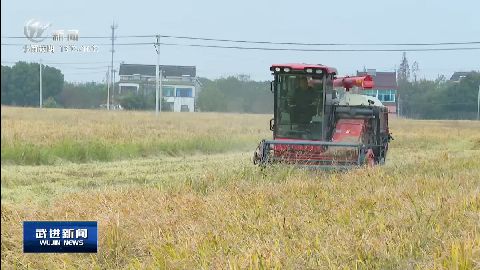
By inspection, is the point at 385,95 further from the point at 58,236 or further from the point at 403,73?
the point at 58,236

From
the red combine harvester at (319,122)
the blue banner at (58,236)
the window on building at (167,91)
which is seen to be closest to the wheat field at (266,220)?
the blue banner at (58,236)

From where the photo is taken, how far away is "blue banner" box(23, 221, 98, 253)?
2.76 meters

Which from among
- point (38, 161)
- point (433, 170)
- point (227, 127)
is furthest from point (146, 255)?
point (227, 127)

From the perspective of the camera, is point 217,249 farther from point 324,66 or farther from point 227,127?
point 227,127

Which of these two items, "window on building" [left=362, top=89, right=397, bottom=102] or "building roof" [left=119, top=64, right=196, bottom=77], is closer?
"building roof" [left=119, top=64, right=196, bottom=77]

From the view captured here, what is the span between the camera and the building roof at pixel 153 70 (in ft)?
31.3

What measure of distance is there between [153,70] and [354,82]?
343 centimetres

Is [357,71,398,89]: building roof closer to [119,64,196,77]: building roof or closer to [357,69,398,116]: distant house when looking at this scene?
[357,69,398,116]: distant house

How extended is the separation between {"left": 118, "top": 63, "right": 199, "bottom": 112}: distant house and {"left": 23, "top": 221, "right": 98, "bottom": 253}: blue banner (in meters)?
6.51

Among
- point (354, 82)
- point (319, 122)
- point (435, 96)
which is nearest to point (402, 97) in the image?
point (435, 96)

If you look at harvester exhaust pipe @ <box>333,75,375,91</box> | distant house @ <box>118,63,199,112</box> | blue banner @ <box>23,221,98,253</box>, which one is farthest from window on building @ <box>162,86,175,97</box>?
blue banner @ <box>23,221,98,253</box>

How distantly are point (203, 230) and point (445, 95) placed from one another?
10.4 metres

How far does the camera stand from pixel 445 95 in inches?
521

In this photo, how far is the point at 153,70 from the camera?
1016cm
